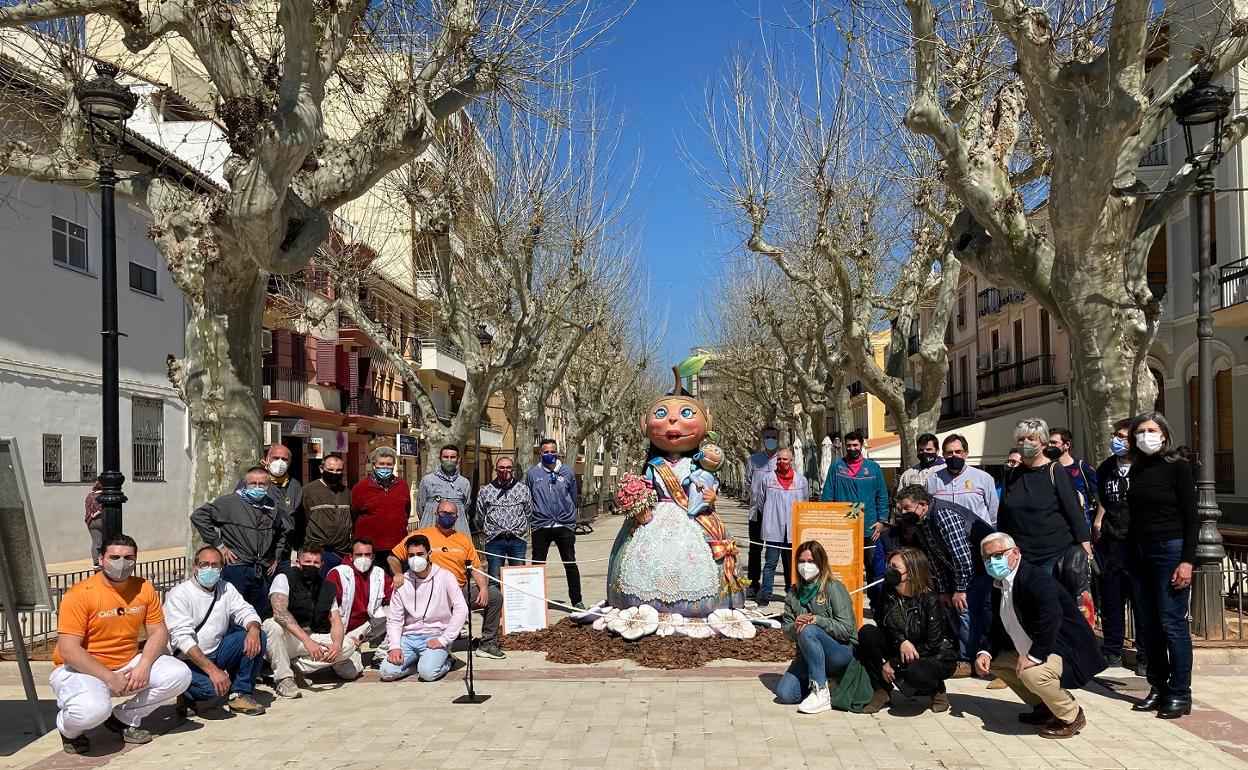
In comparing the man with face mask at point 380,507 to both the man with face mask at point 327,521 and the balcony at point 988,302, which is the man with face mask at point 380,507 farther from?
the balcony at point 988,302

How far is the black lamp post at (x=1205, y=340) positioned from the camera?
8672 mm

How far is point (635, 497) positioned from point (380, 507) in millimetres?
2546

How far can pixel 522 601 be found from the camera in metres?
9.81

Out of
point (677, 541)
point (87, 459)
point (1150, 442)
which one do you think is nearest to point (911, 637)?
point (1150, 442)

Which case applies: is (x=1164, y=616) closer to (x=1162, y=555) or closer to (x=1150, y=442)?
(x=1162, y=555)

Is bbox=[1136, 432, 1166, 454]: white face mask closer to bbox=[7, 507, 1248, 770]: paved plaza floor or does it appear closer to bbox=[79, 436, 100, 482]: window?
bbox=[7, 507, 1248, 770]: paved plaza floor

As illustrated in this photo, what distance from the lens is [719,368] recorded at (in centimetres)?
4191

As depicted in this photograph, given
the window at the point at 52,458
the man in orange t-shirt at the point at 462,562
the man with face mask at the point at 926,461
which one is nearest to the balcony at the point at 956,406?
the window at the point at 52,458

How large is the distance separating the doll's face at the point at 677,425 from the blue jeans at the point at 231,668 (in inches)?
153

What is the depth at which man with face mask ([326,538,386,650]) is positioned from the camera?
8500 millimetres

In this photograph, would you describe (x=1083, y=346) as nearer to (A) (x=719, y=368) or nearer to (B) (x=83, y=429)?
(B) (x=83, y=429)

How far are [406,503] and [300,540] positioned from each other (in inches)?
44.6

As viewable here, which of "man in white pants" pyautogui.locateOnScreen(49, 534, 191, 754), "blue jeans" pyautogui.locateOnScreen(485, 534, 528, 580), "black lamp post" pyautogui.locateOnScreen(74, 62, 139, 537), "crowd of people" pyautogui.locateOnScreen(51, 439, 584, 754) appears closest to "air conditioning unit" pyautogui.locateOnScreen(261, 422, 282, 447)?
"crowd of people" pyautogui.locateOnScreen(51, 439, 584, 754)

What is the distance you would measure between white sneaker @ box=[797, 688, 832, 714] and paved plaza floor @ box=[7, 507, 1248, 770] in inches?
2.5
